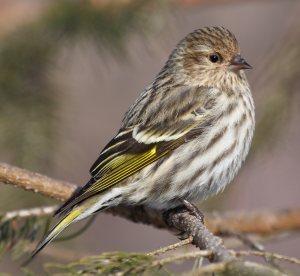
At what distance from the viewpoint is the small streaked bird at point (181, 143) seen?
3.51 metres

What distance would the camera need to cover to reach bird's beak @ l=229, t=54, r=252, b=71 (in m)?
3.86

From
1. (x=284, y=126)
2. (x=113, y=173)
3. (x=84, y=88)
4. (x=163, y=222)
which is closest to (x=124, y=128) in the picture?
(x=113, y=173)

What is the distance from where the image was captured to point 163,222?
344 centimetres

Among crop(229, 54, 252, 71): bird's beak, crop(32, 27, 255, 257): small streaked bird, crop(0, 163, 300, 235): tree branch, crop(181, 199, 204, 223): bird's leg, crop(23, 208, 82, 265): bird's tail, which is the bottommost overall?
crop(0, 163, 300, 235): tree branch

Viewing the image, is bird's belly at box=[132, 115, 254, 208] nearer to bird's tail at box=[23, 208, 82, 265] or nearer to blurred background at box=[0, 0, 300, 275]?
blurred background at box=[0, 0, 300, 275]

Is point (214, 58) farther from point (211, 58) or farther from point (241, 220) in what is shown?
point (241, 220)

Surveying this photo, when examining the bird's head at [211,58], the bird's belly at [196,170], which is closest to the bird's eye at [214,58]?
the bird's head at [211,58]

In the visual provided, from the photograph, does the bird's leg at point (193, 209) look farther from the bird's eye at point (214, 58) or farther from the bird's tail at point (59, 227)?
the bird's eye at point (214, 58)

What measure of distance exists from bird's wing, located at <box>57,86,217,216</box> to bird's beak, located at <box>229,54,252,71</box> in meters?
0.31

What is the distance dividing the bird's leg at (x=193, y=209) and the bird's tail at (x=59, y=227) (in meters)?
0.55

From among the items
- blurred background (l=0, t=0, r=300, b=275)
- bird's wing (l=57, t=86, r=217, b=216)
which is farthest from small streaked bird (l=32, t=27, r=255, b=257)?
blurred background (l=0, t=0, r=300, b=275)

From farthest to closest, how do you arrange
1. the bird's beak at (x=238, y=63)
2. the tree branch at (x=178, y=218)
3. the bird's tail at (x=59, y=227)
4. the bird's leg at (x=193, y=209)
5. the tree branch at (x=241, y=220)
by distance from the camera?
the bird's beak at (x=238, y=63) < the tree branch at (x=241, y=220) < the bird's leg at (x=193, y=209) < the bird's tail at (x=59, y=227) < the tree branch at (x=178, y=218)

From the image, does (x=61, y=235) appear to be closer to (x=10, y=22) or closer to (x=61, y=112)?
(x=61, y=112)

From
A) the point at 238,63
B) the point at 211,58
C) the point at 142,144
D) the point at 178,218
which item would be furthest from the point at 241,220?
the point at 211,58
